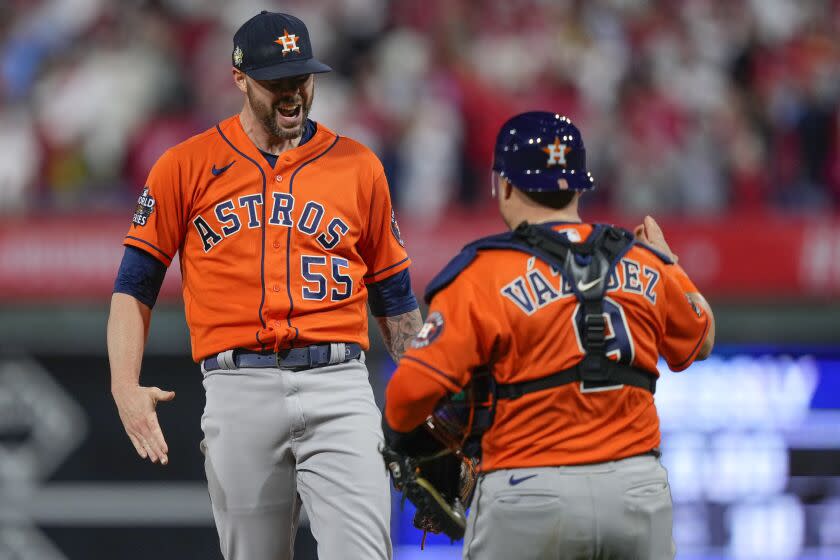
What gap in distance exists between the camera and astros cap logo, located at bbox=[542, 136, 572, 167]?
3.14 metres

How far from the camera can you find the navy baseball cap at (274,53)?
3586mm

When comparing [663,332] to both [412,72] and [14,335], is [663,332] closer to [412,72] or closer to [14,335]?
[14,335]

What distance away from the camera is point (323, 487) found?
3551 millimetres

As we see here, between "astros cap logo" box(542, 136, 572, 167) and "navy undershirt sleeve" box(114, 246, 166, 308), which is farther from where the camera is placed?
"navy undershirt sleeve" box(114, 246, 166, 308)

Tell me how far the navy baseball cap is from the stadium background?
10.4ft

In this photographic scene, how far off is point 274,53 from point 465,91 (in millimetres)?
4817

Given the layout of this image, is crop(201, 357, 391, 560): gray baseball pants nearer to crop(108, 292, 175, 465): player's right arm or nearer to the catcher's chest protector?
crop(108, 292, 175, 465): player's right arm

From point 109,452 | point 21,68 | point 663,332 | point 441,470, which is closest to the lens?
point 663,332

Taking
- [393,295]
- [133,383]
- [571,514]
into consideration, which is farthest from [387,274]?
[571,514]

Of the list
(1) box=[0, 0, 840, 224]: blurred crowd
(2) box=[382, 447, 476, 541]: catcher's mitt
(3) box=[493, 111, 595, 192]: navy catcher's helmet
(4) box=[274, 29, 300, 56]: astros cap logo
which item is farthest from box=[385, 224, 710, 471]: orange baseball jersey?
(1) box=[0, 0, 840, 224]: blurred crowd

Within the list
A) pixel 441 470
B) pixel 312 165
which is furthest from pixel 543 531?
pixel 312 165

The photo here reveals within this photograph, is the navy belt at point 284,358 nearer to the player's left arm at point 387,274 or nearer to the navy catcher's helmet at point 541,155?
the player's left arm at point 387,274

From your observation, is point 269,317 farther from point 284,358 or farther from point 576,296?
point 576,296

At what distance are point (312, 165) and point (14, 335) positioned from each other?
362 centimetres
